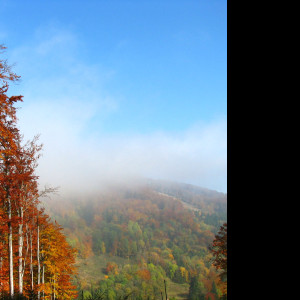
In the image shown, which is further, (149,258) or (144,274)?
(149,258)

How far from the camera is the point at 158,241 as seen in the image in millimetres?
173375

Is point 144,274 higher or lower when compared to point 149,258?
higher

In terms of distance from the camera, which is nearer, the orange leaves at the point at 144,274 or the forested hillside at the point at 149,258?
the forested hillside at the point at 149,258

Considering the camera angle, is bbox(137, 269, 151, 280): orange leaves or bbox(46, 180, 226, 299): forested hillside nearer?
bbox(46, 180, 226, 299): forested hillside
